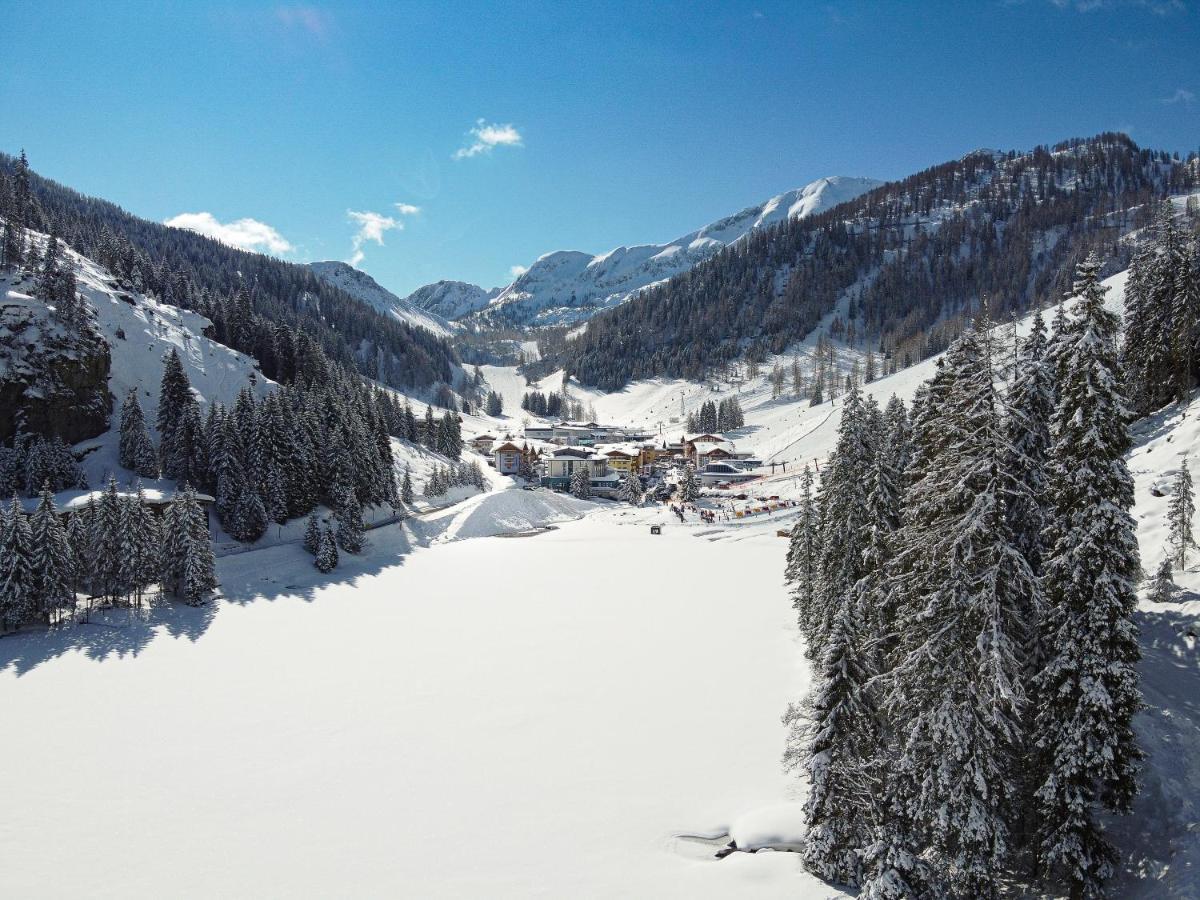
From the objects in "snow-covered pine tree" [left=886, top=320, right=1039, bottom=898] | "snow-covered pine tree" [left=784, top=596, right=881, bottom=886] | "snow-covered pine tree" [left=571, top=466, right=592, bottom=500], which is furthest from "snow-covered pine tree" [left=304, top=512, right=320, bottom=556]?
"snow-covered pine tree" [left=886, top=320, right=1039, bottom=898]

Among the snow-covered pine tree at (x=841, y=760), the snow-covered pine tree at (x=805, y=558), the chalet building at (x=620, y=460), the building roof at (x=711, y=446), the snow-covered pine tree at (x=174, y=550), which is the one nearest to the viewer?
the snow-covered pine tree at (x=841, y=760)

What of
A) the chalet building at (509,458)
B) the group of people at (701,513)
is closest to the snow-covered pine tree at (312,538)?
the group of people at (701,513)

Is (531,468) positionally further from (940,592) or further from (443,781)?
(940,592)

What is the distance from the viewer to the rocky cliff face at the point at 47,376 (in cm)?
5950

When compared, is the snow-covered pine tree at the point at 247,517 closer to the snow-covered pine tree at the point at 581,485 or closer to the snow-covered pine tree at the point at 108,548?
the snow-covered pine tree at the point at 108,548

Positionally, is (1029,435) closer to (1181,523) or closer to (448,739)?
(1181,523)

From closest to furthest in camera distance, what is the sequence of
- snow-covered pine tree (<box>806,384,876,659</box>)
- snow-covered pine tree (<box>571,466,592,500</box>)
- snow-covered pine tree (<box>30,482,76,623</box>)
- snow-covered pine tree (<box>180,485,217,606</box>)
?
snow-covered pine tree (<box>806,384,876,659</box>), snow-covered pine tree (<box>30,482,76,623</box>), snow-covered pine tree (<box>180,485,217,606</box>), snow-covered pine tree (<box>571,466,592,500</box>)

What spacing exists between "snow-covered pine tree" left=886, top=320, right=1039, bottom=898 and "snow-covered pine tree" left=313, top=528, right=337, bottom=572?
52381 millimetres

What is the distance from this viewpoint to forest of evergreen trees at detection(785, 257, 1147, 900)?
44.5 feet

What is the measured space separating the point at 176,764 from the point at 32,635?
80.0ft

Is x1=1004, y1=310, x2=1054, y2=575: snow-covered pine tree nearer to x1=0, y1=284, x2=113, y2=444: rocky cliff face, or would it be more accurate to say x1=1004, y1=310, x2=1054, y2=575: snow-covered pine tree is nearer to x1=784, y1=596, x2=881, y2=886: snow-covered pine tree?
x1=784, y1=596, x2=881, y2=886: snow-covered pine tree

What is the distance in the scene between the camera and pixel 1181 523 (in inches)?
997

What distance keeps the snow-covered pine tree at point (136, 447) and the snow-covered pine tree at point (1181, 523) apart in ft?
264

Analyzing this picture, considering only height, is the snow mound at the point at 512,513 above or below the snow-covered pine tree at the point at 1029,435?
below
